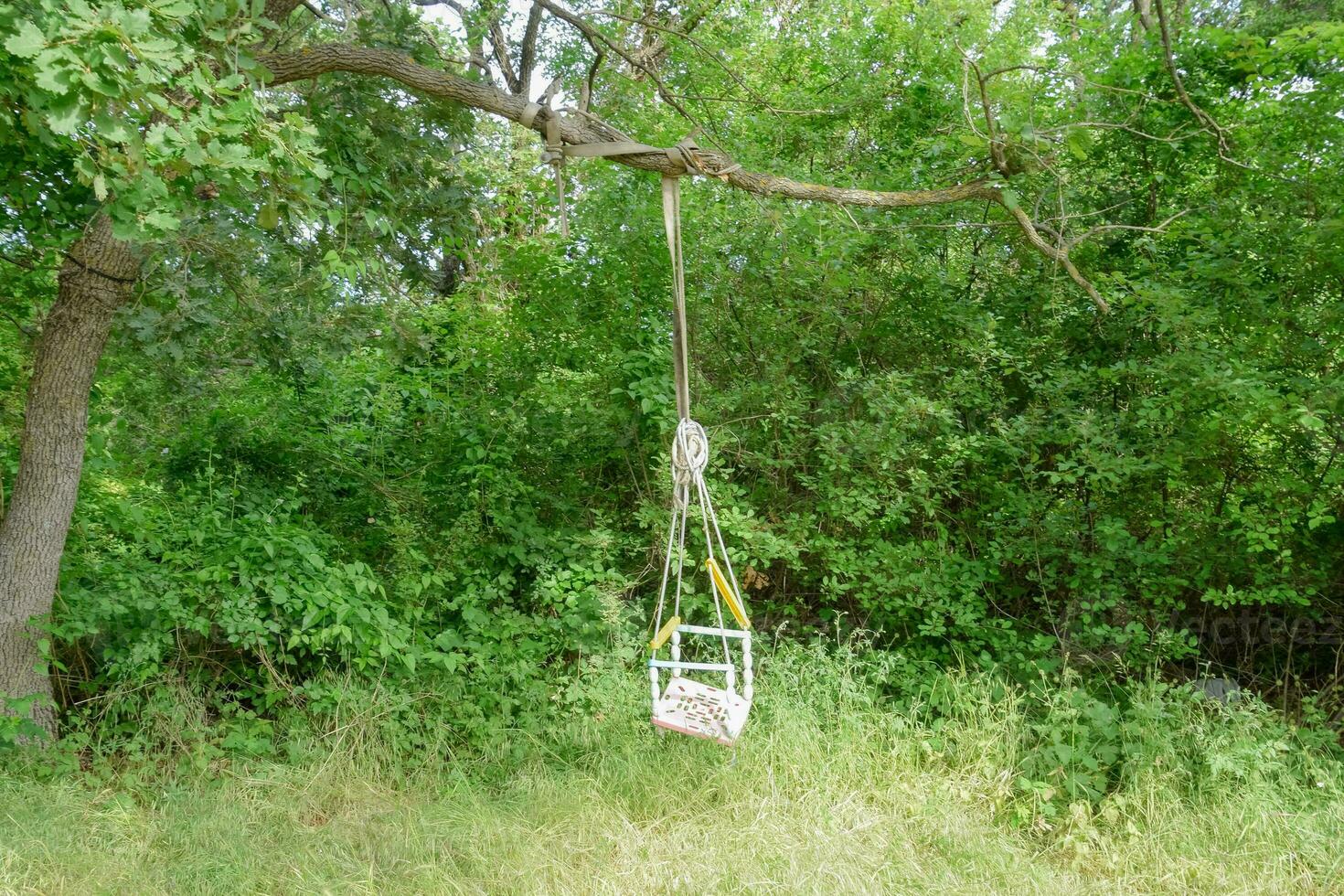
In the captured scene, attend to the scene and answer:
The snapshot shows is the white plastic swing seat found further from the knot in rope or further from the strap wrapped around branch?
the strap wrapped around branch

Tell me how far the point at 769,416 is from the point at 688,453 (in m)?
1.60

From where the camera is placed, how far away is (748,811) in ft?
13.2

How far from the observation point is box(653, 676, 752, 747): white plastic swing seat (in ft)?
12.2

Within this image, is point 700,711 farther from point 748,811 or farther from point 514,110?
point 514,110

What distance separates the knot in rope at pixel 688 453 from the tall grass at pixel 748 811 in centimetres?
126

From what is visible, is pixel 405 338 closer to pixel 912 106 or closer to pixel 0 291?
pixel 0 291

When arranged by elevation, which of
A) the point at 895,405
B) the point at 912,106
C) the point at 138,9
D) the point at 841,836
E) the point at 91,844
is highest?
the point at 912,106

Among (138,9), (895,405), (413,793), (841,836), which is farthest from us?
(895,405)

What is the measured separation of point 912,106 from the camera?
22.1 ft

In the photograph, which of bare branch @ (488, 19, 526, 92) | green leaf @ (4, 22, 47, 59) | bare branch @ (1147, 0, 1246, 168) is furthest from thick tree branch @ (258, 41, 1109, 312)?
bare branch @ (488, 19, 526, 92)

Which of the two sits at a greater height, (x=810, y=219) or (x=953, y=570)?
(x=810, y=219)

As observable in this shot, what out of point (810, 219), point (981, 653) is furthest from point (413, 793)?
point (810, 219)

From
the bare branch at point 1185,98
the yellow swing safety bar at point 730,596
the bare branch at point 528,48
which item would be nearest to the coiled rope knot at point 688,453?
the yellow swing safety bar at point 730,596

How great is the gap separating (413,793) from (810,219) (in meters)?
3.40
